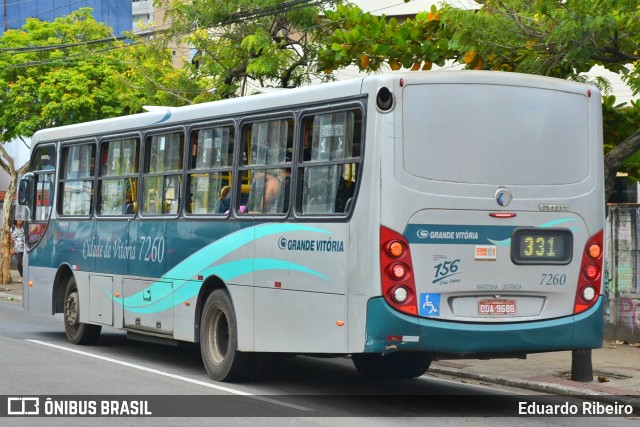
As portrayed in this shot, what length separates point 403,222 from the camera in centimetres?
1036

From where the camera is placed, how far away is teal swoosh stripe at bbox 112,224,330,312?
38.9 feet

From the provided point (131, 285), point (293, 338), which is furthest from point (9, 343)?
A: point (293, 338)

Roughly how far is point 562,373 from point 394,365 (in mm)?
2166

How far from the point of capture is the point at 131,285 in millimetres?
15148

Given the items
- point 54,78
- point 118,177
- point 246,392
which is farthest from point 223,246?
point 54,78

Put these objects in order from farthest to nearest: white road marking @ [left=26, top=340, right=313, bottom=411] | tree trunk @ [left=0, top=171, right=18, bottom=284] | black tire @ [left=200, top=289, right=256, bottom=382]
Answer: tree trunk @ [left=0, top=171, right=18, bottom=284]
black tire @ [left=200, top=289, right=256, bottom=382]
white road marking @ [left=26, top=340, right=313, bottom=411]

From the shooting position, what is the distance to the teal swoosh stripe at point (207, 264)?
11863mm

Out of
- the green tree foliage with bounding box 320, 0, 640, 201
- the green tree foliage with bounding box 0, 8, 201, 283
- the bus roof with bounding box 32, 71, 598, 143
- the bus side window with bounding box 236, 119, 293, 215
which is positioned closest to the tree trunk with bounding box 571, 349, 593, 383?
the green tree foliage with bounding box 320, 0, 640, 201

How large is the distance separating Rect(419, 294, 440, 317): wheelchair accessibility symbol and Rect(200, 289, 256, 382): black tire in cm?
275

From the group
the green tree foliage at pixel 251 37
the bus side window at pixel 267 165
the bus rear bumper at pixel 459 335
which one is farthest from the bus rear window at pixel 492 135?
the green tree foliage at pixel 251 37

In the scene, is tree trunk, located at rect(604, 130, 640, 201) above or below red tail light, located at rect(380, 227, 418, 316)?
above

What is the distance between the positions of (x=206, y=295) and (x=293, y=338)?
216cm

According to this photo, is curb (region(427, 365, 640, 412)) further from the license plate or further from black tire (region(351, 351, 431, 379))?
the license plate

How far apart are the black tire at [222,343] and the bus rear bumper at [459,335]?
252cm
